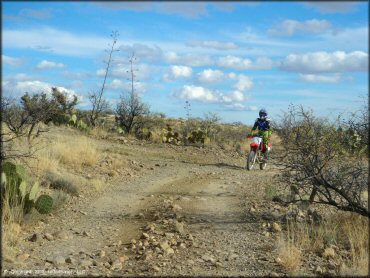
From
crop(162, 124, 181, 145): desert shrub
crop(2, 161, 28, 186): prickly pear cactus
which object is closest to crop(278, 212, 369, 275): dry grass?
crop(2, 161, 28, 186): prickly pear cactus

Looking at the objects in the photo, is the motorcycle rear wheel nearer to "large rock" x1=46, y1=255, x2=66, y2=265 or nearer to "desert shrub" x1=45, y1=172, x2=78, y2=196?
"desert shrub" x1=45, y1=172, x2=78, y2=196

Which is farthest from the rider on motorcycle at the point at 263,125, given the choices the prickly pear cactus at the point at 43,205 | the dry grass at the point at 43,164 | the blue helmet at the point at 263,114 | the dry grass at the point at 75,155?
the prickly pear cactus at the point at 43,205

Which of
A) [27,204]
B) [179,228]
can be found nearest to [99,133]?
[27,204]

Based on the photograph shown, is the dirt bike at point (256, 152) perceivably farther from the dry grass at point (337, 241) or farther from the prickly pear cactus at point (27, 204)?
the prickly pear cactus at point (27, 204)

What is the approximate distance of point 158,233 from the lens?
7508 millimetres

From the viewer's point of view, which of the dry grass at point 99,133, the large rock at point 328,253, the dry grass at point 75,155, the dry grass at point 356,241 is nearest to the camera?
the dry grass at point 356,241

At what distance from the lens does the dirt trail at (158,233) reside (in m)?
6.03

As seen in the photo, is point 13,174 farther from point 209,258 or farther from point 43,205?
point 209,258

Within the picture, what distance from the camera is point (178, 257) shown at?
645 centimetres

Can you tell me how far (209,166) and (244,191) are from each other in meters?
4.73

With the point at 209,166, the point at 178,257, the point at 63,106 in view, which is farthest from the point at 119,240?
the point at 63,106

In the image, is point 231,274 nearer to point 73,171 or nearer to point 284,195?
point 284,195

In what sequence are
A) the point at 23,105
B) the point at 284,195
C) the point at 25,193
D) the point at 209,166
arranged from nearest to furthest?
the point at 25,193, the point at 284,195, the point at 209,166, the point at 23,105

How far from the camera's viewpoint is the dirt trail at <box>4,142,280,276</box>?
6027mm
